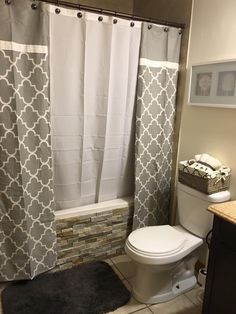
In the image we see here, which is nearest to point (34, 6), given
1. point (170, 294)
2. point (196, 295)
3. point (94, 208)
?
point (94, 208)

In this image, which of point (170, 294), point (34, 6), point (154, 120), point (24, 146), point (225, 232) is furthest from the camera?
point (154, 120)

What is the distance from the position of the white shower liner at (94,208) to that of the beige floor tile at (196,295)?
777 mm

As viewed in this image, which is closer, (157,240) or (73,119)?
(157,240)

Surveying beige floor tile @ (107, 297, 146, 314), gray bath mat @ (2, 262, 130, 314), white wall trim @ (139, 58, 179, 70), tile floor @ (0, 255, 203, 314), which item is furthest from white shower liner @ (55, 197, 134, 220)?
white wall trim @ (139, 58, 179, 70)

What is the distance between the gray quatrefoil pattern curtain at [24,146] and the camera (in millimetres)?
1566

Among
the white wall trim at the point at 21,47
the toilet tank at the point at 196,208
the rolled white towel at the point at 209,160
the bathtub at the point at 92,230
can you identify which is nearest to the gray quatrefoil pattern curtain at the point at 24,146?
the white wall trim at the point at 21,47

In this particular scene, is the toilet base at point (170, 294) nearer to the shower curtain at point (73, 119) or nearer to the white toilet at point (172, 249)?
the white toilet at point (172, 249)

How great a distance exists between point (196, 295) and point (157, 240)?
1.83 feet

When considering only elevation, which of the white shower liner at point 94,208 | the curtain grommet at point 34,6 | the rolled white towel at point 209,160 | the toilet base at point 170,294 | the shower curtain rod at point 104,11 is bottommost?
the toilet base at point 170,294

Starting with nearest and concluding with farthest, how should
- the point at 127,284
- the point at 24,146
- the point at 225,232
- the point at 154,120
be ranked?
1. the point at 225,232
2. the point at 24,146
3. the point at 127,284
4. the point at 154,120

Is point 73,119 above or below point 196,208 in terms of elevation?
above

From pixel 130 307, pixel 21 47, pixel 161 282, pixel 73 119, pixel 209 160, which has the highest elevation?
pixel 21 47

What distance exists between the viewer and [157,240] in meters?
1.77

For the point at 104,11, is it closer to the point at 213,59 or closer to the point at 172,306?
the point at 213,59
